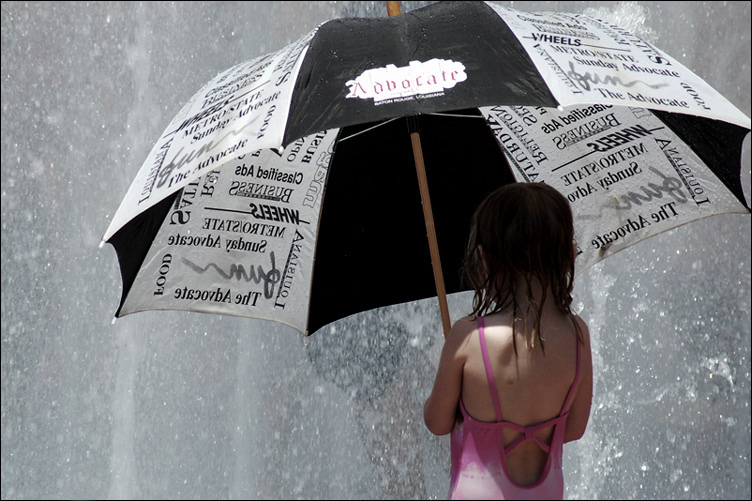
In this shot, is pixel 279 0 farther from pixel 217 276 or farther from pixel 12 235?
pixel 217 276

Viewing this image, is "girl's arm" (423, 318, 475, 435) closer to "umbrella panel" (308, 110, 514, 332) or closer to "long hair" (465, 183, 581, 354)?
"long hair" (465, 183, 581, 354)

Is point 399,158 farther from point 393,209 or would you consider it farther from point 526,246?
point 526,246

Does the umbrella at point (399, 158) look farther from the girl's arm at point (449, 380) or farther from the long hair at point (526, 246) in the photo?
the girl's arm at point (449, 380)

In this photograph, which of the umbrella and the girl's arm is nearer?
the girl's arm

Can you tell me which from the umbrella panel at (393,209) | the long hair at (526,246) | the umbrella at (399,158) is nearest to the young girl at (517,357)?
the long hair at (526,246)

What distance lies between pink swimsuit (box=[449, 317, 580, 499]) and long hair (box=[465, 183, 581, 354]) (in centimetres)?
8

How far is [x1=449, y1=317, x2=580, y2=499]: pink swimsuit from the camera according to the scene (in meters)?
1.60

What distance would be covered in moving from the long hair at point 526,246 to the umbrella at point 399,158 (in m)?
0.19

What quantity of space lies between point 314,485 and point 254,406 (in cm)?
76

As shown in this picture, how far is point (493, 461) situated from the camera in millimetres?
1604

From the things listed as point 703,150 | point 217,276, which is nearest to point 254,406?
point 217,276

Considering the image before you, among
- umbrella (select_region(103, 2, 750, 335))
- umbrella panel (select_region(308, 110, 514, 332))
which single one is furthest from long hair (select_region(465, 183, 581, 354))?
umbrella panel (select_region(308, 110, 514, 332))

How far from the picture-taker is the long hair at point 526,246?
160 cm

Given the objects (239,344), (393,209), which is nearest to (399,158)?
(393,209)
